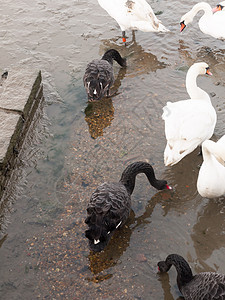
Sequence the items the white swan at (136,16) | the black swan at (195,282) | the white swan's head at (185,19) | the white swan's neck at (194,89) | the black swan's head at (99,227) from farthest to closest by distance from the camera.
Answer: the white swan's head at (185,19), the white swan at (136,16), the white swan's neck at (194,89), the black swan's head at (99,227), the black swan at (195,282)

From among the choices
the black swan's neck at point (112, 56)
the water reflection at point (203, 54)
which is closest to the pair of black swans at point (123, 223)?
the black swan's neck at point (112, 56)

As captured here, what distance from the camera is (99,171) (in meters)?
5.24

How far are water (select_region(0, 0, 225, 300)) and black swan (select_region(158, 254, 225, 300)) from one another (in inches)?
8.1

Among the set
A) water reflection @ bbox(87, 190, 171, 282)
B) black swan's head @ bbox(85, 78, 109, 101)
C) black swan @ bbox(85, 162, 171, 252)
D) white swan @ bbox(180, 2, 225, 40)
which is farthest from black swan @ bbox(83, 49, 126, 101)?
white swan @ bbox(180, 2, 225, 40)

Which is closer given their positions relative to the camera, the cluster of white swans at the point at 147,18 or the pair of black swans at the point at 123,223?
the pair of black swans at the point at 123,223

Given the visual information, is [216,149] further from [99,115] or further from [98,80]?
[98,80]

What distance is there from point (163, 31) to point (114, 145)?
10.9 ft

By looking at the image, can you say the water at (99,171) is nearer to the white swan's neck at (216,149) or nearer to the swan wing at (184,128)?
the swan wing at (184,128)

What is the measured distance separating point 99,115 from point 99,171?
137 cm

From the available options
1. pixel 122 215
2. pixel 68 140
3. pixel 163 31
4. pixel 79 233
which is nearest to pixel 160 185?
pixel 122 215

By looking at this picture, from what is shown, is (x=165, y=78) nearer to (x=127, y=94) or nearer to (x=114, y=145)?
(x=127, y=94)

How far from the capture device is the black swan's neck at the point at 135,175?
4723 mm

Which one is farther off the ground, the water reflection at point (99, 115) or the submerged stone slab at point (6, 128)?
the submerged stone slab at point (6, 128)

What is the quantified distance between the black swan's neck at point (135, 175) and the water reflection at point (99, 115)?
1.25 metres
